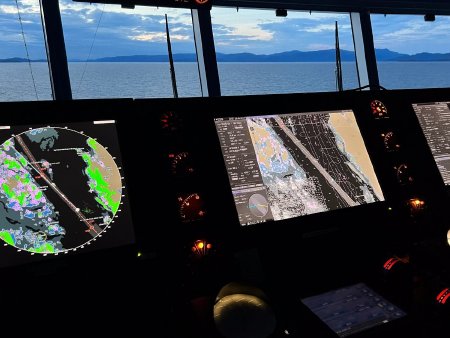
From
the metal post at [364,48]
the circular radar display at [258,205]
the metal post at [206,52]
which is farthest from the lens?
the metal post at [364,48]

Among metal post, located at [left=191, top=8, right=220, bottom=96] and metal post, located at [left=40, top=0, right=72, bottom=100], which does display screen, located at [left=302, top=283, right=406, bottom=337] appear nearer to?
metal post, located at [left=40, top=0, right=72, bottom=100]

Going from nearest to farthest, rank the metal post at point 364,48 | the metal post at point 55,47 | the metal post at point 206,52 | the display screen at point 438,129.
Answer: the display screen at point 438,129 < the metal post at point 55,47 < the metal post at point 206,52 < the metal post at point 364,48

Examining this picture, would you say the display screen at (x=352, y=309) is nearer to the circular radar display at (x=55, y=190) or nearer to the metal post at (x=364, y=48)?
the circular radar display at (x=55, y=190)

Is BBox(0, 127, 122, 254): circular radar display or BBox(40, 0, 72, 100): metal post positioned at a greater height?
BBox(40, 0, 72, 100): metal post

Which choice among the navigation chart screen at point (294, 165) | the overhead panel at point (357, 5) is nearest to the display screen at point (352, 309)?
the navigation chart screen at point (294, 165)

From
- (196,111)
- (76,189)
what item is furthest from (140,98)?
(76,189)

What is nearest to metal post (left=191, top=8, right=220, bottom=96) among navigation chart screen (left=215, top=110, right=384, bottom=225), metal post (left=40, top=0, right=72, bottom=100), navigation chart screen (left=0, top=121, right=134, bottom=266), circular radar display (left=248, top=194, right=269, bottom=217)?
metal post (left=40, top=0, right=72, bottom=100)

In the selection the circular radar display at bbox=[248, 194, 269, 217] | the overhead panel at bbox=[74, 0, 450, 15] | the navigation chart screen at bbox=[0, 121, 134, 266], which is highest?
the overhead panel at bbox=[74, 0, 450, 15]

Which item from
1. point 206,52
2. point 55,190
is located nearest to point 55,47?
point 206,52
